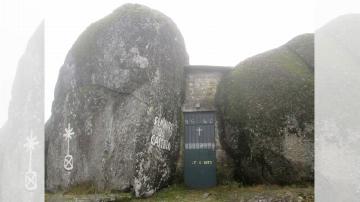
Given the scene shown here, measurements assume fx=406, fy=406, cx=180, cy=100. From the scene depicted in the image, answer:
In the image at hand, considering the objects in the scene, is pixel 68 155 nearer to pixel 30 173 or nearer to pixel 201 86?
pixel 30 173

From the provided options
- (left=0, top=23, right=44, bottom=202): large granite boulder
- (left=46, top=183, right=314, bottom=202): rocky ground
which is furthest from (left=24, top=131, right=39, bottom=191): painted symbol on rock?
(left=46, top=183, right=314, bottom=202): rocky ground

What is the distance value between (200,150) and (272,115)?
2301mm

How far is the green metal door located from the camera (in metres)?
10.9

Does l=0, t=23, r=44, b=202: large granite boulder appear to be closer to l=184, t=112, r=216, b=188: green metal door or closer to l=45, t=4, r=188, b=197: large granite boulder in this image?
l=45, t=4, r=188, b=197: large granite boulder

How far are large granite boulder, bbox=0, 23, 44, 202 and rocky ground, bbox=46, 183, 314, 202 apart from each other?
2.18 feet

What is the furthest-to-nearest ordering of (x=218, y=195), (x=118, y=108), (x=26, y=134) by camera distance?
1. (x=26, y=134)
2. (x=118, y=108)
3. (x=218, y=195)

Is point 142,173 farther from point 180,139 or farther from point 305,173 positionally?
point 305,173

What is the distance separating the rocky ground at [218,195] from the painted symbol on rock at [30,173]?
487 millimetres

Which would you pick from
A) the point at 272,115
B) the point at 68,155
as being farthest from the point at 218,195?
the point at 68,155

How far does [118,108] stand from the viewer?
1002 centimetres

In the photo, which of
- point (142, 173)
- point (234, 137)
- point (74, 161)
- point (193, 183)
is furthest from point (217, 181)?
point (74, 161)

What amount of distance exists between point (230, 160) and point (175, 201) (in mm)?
2160

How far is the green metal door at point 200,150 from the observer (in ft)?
35.6

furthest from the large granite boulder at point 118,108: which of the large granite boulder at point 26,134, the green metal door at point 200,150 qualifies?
the large granite boulder at point 26,134
